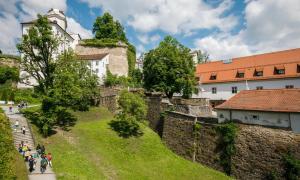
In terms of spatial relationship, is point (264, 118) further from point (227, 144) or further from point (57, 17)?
point (57, 17)

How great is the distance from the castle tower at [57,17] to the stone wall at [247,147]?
155 ft

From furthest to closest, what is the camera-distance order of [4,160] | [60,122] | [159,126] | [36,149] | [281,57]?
1. [281,57]
2. [159,126]
3. [60,122]
4. [36,149]
5. [4,160]

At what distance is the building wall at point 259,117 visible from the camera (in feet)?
68.4

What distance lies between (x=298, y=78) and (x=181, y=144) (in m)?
20.6

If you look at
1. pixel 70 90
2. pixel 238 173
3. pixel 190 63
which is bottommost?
pixel 238 173

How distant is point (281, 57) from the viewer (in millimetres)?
38469

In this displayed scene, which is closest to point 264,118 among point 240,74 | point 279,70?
point 279,70

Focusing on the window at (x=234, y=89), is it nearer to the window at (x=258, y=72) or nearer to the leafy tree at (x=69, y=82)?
the window at (x=258, y=72)

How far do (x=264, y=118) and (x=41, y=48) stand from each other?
26430 mm

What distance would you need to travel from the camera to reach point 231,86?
1628 inches

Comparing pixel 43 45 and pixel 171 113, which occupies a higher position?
pixel 43 45

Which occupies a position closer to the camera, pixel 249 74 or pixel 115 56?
pixel 249 74

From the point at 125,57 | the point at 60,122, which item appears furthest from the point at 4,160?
the point at 125,57

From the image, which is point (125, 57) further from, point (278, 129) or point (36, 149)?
point (278, 129)
